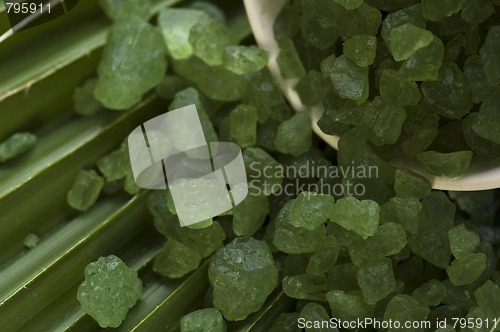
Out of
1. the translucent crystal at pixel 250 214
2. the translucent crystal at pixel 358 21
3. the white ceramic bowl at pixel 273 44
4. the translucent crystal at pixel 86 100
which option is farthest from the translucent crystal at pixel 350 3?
the translucent crystal at pixel 86 100

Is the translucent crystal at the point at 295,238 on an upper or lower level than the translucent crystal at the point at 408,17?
lower

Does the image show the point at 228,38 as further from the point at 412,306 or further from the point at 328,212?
the point at 412,306

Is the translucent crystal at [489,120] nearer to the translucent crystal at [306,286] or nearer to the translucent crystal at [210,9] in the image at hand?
the translucent crystal at [306,286]

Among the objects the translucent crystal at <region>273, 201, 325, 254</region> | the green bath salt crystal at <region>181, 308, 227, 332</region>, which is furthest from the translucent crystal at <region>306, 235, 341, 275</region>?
the green bath salt crystal at <region>181, 308, 227, 332</region>

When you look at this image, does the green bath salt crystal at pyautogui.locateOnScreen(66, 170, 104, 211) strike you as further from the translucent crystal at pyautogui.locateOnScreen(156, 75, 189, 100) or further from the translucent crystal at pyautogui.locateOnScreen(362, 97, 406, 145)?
the translucent crystal at pyautogui.locateOnScreen(362, 97, 406, 145)

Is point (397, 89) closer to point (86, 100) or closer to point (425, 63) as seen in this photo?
point (425, 63)

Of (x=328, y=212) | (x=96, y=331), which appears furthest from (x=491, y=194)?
(x=96, y=331)

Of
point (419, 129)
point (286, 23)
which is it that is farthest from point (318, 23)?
point (419, 129)
